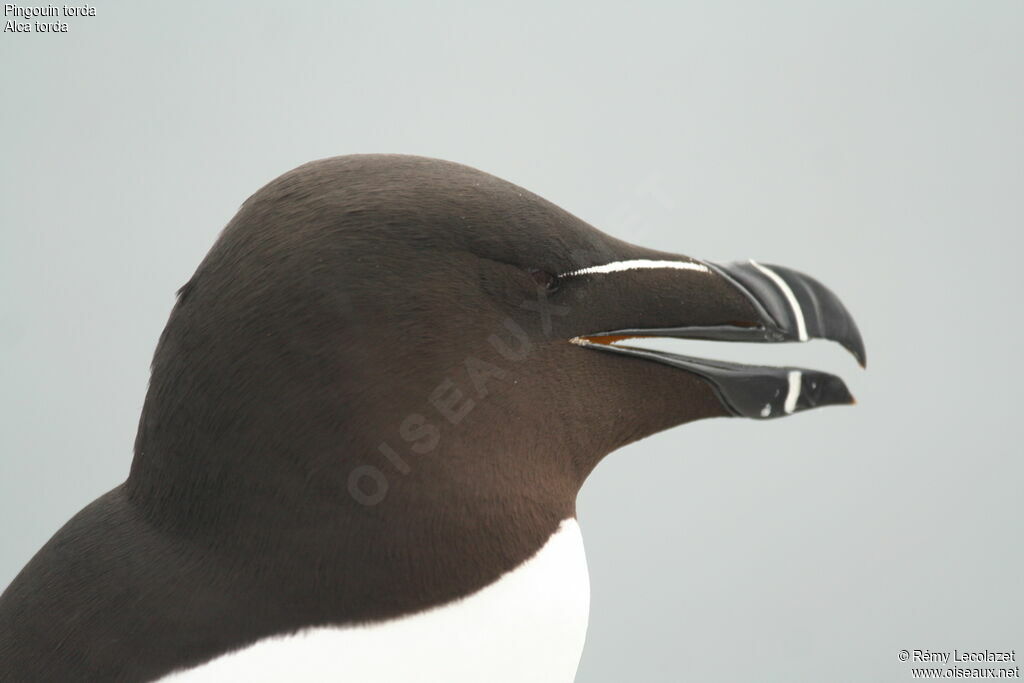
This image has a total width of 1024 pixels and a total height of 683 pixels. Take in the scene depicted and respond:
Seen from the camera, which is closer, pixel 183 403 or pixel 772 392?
pixel 183 403

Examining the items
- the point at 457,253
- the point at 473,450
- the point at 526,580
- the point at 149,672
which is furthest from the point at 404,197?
the point at 149,672

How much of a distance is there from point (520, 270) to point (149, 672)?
58 cm

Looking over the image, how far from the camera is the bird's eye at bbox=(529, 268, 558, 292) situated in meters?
1.29

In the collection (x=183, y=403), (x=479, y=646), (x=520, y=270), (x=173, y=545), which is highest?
(x=520, y=270)

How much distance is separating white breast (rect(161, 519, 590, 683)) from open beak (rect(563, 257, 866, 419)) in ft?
0.91

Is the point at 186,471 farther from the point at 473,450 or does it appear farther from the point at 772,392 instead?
the point at 772,392

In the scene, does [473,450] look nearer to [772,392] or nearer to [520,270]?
[520,270]

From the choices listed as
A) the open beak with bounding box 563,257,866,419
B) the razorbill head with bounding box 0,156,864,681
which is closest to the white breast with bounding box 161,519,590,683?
the razorbill head with bounding box 0,156,864,681

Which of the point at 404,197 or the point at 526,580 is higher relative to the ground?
the point at 404,197

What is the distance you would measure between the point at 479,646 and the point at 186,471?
0.37 meters

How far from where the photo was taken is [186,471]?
4.08ft

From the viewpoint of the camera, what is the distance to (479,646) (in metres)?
1.22

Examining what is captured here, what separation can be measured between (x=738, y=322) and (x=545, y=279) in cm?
24

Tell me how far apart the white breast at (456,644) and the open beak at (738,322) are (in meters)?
0.28
